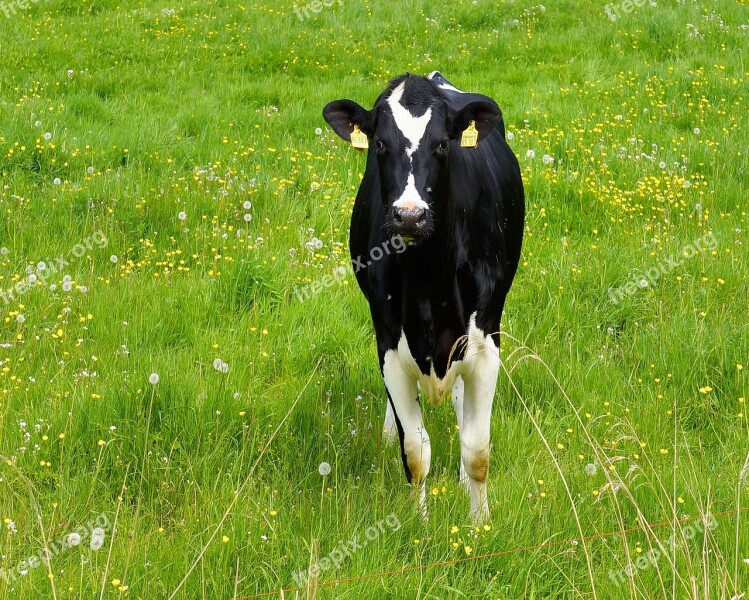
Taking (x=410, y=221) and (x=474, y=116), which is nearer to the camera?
(x=410, y=221)

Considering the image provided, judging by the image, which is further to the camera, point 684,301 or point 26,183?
point 26,183

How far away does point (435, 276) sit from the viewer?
4.17 meters

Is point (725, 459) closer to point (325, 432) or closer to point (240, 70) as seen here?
point (325, 432)

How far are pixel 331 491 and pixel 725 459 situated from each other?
179cm

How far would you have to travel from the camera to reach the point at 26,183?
7750 millimetres

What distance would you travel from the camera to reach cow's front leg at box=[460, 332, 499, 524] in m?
4.25

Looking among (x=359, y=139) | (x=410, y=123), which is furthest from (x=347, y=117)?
(x=410, y=123)

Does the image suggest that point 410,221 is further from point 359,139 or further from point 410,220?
point 359,139

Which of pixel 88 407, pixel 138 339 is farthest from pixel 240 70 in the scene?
pixel 88 407

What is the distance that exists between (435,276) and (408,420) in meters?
0.68

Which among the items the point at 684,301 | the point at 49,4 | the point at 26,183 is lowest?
the point at 684,301

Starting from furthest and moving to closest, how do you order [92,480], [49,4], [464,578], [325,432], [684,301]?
[49,4], [684,301], [325,432], [92,480], [464,578]

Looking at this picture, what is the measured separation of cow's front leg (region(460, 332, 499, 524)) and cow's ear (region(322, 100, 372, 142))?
3.54 feet

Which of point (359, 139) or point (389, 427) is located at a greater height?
point (359, 139)
